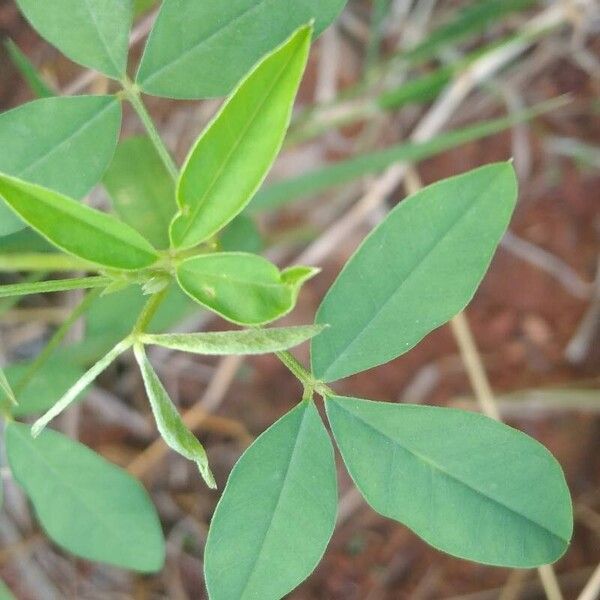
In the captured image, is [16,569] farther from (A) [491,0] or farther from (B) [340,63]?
(A) [491,0]

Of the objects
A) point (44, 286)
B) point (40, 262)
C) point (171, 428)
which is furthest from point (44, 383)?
point (171, 428)

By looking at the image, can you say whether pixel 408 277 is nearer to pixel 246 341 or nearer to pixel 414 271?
pixel 414 271

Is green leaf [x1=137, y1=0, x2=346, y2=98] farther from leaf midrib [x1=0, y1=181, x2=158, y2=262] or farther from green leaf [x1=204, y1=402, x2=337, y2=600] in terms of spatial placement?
green leaf [x1=204, y1=402, x2=337, y2=600]

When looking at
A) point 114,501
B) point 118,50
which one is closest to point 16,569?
point 114,501

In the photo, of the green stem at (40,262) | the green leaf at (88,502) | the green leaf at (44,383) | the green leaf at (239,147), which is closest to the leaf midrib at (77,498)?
the green leaf at (88,502)

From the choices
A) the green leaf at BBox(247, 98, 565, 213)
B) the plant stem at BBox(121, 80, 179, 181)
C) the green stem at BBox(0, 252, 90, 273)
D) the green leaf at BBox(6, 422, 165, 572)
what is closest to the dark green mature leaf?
the plant stem at BBox(121, 80, 179, 181)
